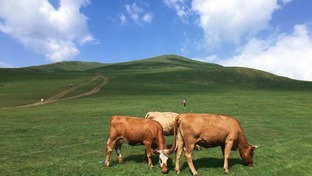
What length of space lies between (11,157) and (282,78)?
127 m

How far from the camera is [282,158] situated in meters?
22.6

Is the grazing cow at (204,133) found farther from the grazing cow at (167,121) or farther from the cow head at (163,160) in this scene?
the grazing cow at (167,121)

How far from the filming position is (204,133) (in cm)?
1783

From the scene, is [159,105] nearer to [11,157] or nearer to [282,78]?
[11,157]

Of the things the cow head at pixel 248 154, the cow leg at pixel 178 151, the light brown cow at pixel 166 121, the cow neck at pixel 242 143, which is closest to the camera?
the cow leg at pixel 178 151

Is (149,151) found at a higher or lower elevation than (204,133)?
lower

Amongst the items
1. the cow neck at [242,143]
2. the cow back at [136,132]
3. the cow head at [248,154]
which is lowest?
the cow head at [248,154]

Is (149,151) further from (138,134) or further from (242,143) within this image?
(242,143)

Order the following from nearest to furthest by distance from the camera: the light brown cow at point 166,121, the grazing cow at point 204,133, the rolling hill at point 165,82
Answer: the grazing cow at point 204,133 < the light brown cow at point 166,121 < the rolling hill at point 165,82

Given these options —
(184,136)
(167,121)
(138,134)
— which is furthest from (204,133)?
(167,121)

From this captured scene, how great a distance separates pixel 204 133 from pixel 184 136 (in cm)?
110

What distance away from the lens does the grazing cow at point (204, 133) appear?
1767cm

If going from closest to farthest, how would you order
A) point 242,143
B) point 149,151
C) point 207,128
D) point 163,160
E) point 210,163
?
point 163,160 < point 207,128 < point 149,151 < point 242,143 < point 210,163

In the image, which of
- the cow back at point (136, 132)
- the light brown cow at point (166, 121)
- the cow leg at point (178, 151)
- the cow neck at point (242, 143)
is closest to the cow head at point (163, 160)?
the cow leg at point (178, 151)
